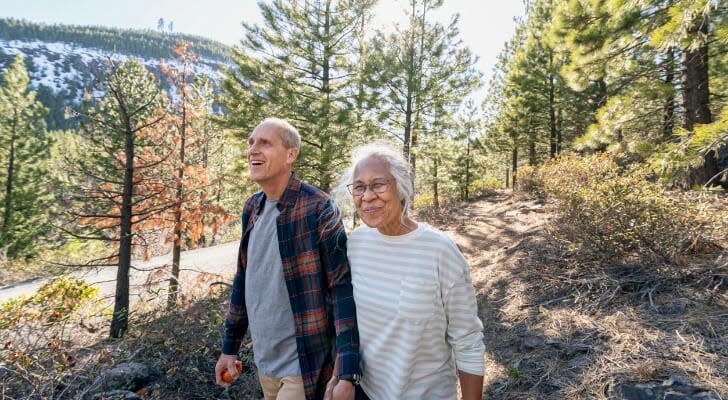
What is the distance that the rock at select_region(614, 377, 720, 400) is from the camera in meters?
2.14

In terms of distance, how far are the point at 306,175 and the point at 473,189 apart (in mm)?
12761

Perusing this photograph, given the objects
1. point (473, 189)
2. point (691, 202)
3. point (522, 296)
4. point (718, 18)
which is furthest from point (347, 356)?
point (473, 189)

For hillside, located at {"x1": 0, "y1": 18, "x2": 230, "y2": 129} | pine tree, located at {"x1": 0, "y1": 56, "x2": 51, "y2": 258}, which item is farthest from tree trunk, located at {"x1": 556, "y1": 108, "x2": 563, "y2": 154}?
hillside, located at {"x1": 0, "y1": 18, "x2": 230, "y2": 129}

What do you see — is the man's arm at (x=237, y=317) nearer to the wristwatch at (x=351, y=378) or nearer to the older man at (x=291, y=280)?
the older man at (x=291, y=280)

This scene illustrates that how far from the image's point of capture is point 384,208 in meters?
1.50

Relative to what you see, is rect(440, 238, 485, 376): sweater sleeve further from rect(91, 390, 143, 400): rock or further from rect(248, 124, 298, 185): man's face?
rect(91, 390, 143, 400): rock

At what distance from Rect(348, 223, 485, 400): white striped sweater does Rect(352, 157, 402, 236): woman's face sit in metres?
0.08

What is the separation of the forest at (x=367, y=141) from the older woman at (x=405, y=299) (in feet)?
1.31

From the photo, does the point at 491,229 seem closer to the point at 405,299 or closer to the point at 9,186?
the point at 405,299

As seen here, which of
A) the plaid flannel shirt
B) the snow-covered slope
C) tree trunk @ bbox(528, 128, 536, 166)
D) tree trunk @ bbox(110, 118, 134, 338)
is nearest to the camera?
the plaid flannel shirt

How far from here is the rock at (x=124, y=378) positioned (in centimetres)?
310

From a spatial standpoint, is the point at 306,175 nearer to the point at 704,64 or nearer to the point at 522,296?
the point at 522,296

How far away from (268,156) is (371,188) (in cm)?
70

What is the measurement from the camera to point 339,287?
166 centimetres
